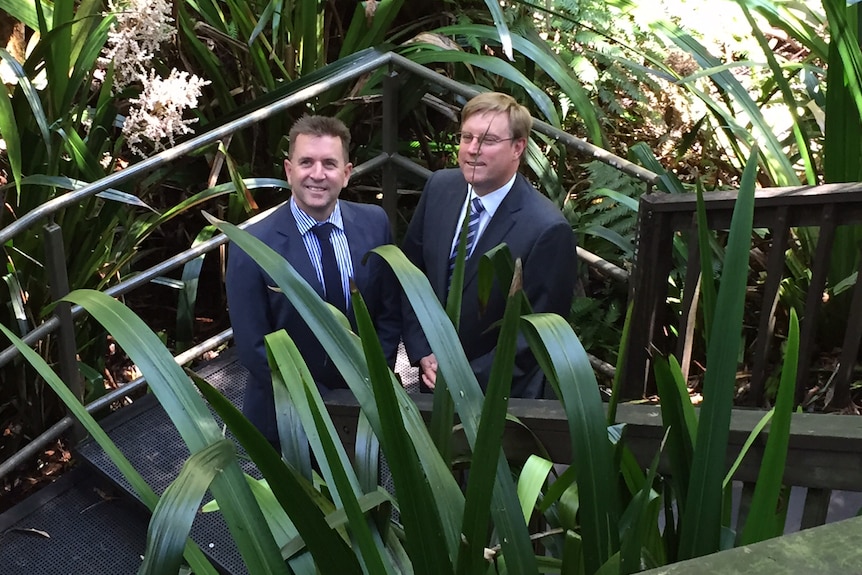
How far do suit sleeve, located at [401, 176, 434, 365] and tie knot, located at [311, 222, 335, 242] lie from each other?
24cm

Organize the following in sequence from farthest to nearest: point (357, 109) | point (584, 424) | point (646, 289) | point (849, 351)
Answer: point (357, 109), point (646, 289), point (849, 351), point (584, 424)

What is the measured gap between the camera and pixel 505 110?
195 cm

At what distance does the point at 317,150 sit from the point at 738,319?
117 centimetres

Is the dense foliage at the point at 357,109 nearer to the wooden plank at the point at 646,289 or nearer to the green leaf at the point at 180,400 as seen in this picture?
the wooden plank at the point at 646,289

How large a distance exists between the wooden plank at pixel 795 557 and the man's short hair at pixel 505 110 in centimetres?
149

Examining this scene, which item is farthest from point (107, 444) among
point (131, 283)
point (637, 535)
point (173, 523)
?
point (131, 283)

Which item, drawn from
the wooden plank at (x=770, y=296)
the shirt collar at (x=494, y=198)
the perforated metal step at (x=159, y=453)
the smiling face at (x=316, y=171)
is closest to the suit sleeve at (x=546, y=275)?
the shirt collar at (x=494, y=198)

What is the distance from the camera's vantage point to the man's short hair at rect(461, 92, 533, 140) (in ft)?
6.38

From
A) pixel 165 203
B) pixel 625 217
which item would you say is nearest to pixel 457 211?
pixel 625 217

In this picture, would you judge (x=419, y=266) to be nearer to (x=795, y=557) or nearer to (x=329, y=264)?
(x=329, y=264)

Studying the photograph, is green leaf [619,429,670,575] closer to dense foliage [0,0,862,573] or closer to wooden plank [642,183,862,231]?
dense foliage [0,0,862,573]

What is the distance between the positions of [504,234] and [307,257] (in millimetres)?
437

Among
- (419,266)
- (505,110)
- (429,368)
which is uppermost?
(505,110)

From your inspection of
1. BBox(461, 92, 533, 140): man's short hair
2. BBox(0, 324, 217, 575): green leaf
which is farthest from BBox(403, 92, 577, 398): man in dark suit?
BBox(0, 324, 217, 575): green leaf
